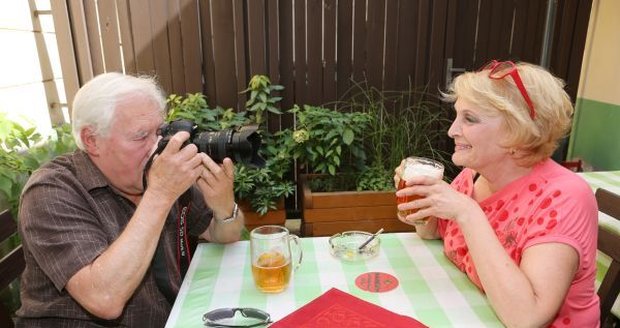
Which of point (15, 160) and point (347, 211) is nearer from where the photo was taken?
point (15, 160)

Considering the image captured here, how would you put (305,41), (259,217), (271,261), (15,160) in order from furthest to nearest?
(305,41) < (259,217) < (15,160) < (271,261)

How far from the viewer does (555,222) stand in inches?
40.6

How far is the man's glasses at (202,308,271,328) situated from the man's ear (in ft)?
2.02

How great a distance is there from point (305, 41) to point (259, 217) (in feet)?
4.36

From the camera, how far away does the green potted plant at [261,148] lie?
2867 millimetres

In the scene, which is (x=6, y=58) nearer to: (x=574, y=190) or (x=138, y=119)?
(x=138, y=119)

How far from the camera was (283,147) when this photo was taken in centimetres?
302

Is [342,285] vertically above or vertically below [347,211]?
above

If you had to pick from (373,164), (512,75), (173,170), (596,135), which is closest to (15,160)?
(173,170)

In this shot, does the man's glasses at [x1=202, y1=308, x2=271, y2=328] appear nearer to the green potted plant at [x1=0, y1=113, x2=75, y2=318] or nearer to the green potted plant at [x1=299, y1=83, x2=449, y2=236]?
the green potted plant at [x1=0, y1=113, x2=75, y2=318]

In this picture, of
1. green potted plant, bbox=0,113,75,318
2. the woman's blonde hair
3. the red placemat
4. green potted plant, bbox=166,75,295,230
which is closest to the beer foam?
the woman's blonde hair

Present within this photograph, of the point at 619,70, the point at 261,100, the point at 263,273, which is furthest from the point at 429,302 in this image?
the point at 619,70

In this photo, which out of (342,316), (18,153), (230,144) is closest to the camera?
(342,316)

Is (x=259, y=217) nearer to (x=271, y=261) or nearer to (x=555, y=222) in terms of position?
(x=271, y=261)
